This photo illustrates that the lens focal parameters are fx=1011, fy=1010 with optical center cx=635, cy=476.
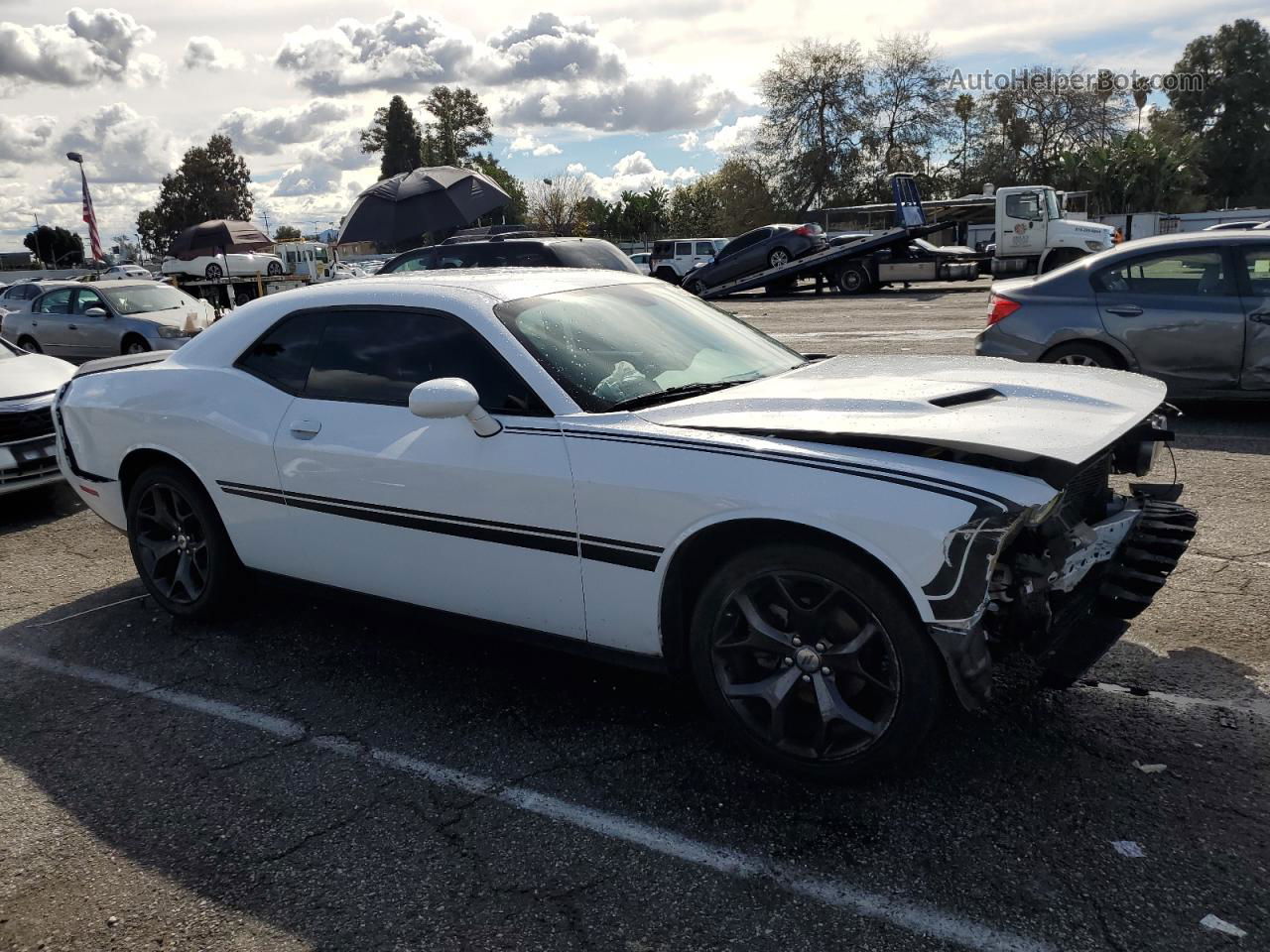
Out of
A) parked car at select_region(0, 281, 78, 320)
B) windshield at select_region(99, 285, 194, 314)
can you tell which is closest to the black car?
windshield at select_region(99, 285, 194, 314)

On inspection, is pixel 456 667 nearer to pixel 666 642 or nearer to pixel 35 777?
pixel 666 642

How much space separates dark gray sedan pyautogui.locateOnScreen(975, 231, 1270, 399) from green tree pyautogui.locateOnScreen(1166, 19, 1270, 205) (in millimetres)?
66295

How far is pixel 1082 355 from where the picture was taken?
758 centimetres

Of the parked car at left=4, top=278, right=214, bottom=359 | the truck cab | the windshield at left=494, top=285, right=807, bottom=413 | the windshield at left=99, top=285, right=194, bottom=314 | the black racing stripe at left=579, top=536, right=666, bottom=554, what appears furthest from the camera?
the truck cab

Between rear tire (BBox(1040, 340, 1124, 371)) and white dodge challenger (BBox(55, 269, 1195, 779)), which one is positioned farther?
rear tire (BBox(1040, 340, 1124, 371))

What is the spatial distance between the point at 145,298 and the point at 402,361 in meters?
13.2

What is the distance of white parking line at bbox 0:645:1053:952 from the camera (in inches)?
94.7

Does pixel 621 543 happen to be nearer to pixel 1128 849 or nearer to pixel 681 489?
pixel 681 489

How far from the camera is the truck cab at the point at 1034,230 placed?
24.0 meters

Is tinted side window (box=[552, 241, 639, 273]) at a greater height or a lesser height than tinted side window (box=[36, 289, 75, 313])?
greater

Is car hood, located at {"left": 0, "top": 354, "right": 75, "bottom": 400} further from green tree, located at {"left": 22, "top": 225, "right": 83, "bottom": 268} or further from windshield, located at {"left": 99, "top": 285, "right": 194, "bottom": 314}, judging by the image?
green tree, located at {"left": 22, "top": 225, "right": 83, "bottom": 268}

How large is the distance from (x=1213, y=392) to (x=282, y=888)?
6.98 meters

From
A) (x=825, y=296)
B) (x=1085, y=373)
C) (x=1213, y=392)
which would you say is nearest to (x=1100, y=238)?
(x=825, y=296)

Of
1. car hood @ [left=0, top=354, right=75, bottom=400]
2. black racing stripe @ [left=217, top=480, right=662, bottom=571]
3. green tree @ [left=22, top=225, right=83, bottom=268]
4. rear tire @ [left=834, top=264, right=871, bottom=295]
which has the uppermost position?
green tree @ [left=22, top=225, right=83, bottom=268]
